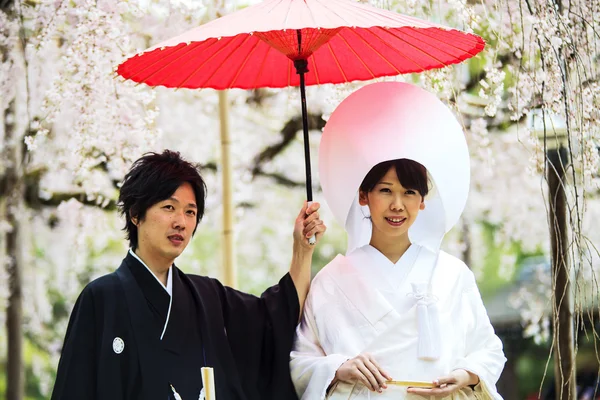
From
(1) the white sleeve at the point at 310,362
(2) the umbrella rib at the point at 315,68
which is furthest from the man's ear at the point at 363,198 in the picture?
(2) the umbrella rib at the point at 315,68

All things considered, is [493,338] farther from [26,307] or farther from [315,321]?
[26,307]

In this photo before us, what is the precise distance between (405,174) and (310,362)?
0.90 metres

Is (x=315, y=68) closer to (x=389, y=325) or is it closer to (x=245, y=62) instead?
(x=245, y=62)

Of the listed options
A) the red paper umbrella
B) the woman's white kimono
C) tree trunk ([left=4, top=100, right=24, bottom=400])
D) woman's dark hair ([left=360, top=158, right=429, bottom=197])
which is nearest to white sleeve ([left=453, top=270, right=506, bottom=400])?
the woman's white kimono

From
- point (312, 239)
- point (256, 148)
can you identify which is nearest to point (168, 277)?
point (312, 239)

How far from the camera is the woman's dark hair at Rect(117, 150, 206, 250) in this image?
343cm

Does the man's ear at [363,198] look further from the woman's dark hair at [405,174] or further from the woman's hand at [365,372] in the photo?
the woman's hand at [365,372]

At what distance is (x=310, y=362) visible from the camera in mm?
3502

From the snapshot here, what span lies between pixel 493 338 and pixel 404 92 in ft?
3.76

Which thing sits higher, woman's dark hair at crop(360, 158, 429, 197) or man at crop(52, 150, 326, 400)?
woman's dark hair at crop(360, 158, 429, 197)

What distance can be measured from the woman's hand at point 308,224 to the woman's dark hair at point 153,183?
44cm

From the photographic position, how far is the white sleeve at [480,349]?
338 cm

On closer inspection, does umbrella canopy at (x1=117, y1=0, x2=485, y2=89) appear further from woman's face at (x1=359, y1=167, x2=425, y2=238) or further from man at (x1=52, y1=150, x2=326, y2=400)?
woman's face at (x1=359, y1=167, x2=425, y2=238)

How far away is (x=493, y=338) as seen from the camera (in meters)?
3.55
